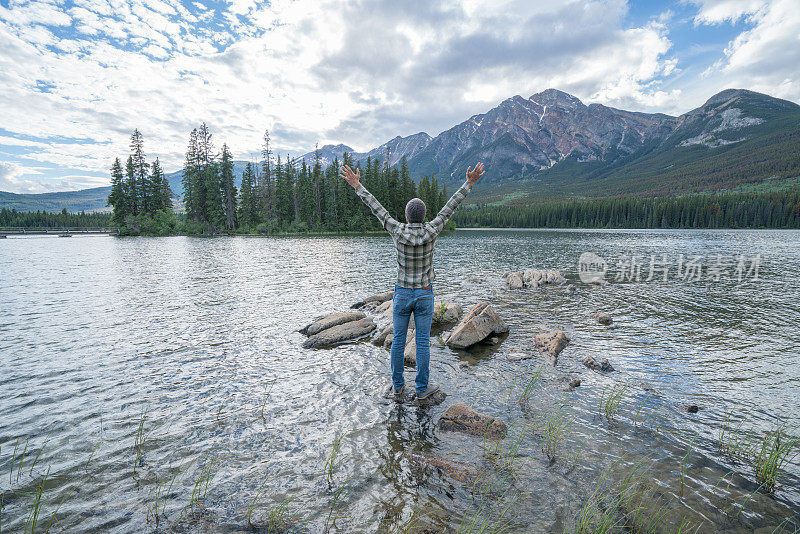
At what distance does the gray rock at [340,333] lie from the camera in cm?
1206

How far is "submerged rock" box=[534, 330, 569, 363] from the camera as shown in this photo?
36.5 ft

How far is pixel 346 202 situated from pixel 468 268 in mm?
70755

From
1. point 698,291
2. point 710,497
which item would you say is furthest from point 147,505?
point 698,291

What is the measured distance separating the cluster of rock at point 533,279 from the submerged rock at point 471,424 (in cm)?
1821

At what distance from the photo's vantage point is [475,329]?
12.1 metres

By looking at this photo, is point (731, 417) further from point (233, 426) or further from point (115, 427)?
point (115, 427)

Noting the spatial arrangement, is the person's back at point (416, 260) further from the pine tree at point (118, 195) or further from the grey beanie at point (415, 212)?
the pine tree at point (118, 195)

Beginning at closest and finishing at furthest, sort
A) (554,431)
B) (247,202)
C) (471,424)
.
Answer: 1. (554,431)
2. (471,424)
3. (247,202)

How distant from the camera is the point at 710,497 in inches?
192

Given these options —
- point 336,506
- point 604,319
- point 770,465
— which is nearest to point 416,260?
point 336,506

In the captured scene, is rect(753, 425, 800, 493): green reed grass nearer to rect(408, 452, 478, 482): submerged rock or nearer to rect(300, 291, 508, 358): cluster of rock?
rect(408, 452, 478, 482): submerged rock

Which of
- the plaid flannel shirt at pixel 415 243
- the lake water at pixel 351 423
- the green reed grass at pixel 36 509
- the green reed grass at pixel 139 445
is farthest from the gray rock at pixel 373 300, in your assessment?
the green reed grass at pixel 36 509

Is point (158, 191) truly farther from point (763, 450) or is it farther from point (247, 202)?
point (763, 450)

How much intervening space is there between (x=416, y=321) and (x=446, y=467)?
9.80 feet
